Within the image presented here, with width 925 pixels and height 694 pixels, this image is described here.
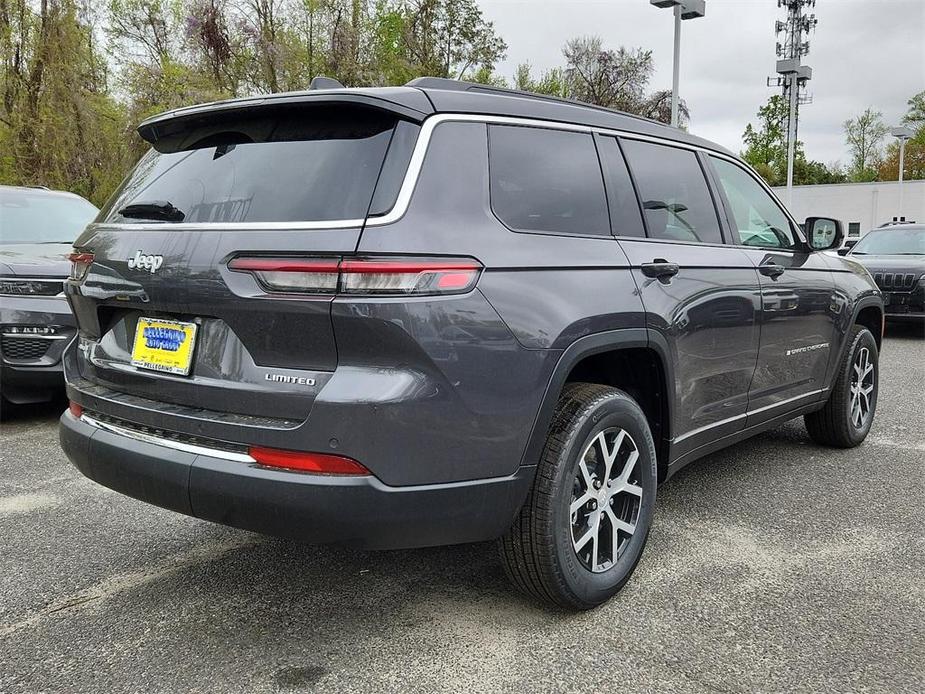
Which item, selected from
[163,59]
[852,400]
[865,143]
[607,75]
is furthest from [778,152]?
[852,400]

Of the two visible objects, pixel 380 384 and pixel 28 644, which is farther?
pixel 28 644

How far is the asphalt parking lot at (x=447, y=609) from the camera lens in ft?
7.85

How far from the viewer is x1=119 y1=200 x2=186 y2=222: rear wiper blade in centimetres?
259

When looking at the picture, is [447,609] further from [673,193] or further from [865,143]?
[865,143]

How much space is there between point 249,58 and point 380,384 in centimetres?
2324

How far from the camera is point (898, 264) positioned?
11023 millimetres

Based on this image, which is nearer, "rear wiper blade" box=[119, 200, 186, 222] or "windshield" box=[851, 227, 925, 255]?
"rear wiper blade" box=[119, 200, 186, 222]

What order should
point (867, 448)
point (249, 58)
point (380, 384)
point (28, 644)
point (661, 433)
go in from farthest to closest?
point (249, 58) → point (867, 448) → point (661, 433) → point (28, 644) → point (380, 384)

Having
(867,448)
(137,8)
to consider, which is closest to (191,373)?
(867,448)

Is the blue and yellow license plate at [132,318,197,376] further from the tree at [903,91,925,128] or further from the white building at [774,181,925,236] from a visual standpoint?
the tree at [903,91,925,128]

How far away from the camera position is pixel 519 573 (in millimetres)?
2652

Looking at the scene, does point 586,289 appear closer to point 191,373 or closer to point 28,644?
point 191,373

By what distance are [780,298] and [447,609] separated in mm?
2334

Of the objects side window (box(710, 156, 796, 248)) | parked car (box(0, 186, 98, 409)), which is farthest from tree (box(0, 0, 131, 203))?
side window (box(710, 156, 796, 248))
